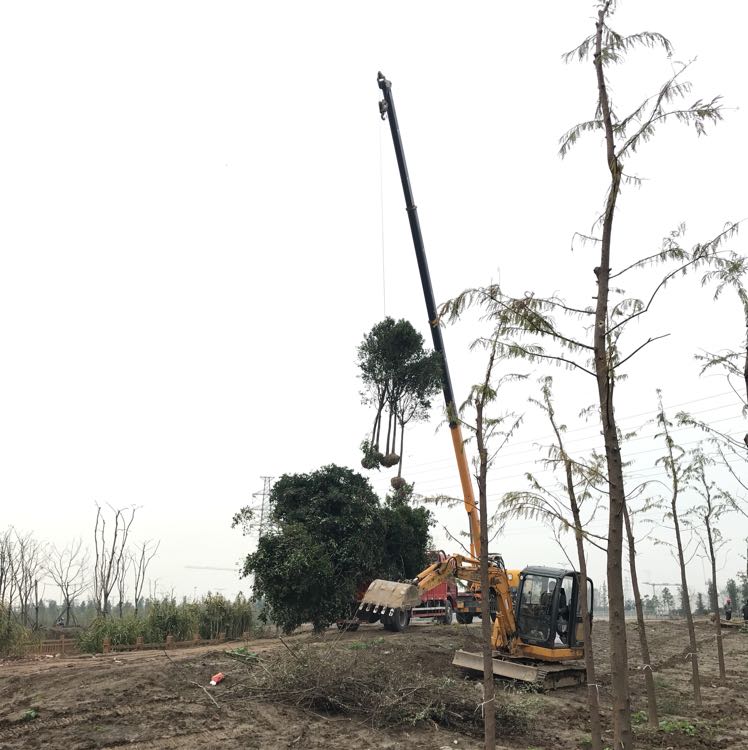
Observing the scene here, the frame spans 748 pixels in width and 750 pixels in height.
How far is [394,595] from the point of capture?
1565cm

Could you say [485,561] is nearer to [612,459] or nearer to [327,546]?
[612,459]

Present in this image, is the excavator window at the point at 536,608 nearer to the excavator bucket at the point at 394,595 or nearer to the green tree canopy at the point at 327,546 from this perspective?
the excavator bucket at the point at 394,595

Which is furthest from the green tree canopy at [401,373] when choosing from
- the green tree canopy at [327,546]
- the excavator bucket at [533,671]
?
the excavator bucket at [533,671]

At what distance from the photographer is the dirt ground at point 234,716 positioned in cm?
967

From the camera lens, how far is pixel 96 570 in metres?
27.4

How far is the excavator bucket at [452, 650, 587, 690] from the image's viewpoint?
44.9 feet

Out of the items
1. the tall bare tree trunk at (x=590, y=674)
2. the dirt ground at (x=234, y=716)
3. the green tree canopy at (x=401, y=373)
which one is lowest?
the dirt ground at (x=234, y=716)

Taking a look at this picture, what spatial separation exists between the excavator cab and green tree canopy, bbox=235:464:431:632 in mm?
7104

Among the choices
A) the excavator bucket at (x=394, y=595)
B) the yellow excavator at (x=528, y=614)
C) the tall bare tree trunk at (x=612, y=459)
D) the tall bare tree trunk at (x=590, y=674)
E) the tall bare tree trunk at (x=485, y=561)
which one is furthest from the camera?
the excavator bucket at (x=394, y=595)

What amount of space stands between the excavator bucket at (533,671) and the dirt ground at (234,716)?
0.80 ft

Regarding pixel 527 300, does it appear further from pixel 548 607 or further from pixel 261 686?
pixel 548 607

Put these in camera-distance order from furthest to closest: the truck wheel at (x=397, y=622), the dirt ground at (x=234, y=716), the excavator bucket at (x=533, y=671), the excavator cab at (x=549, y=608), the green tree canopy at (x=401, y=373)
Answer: the green tree canopy at (x=401, y=373)
the truck wheel at (x=397, y=622)
the excavator cab at (x=549, y=608)
the excavator bucket at (x=533, y=671)
the dirt ground at (x=234, y=716)

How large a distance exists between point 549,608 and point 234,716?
7.57 m

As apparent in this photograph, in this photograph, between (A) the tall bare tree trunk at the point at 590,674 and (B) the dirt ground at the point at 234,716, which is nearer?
(A) the tall bare tree trunk at the point at 590,674
